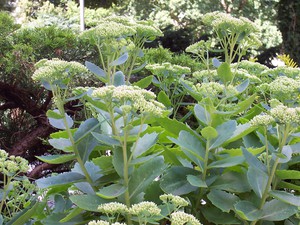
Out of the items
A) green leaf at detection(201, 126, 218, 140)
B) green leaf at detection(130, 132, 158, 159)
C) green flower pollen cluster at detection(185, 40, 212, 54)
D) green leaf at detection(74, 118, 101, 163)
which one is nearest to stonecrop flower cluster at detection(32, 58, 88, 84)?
green leaf at detection(74, 118, 101, 163)

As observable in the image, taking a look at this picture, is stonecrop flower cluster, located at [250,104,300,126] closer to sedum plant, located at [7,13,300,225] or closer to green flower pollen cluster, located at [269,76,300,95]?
sedum plant, located at [7,13,300,225]

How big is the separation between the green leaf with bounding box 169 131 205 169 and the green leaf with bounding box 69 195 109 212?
8.6 inches

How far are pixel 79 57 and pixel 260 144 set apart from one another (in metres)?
2.62

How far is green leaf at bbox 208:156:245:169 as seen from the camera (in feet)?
3.77

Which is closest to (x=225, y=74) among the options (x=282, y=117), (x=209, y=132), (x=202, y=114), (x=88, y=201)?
(x=202, y=114)

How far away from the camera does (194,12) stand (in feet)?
60.4

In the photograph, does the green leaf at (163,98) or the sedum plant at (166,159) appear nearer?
the sedum plant at (166,159)

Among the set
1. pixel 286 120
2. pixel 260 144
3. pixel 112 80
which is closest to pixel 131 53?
pixel 112 80

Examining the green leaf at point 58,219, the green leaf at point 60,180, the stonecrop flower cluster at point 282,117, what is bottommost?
the green leaf at point 58,219

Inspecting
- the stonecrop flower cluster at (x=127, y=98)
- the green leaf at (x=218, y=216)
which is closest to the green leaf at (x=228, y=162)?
the green leaf at (x=218, y=216)

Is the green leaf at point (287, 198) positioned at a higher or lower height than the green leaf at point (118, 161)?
lower

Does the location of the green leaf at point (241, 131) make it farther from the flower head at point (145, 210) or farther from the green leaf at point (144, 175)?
the flower head at point (145, 210)

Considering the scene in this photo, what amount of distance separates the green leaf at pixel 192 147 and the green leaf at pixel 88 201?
0.71 feet

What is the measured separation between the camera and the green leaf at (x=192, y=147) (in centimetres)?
119
